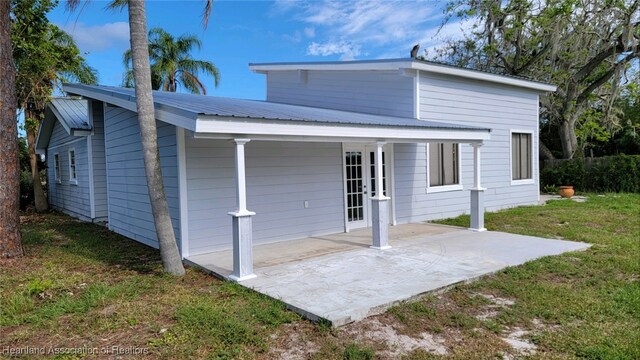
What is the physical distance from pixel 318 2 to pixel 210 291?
32.9 ft

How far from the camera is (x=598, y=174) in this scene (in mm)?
16156

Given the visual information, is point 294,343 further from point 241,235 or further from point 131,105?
point 131,105

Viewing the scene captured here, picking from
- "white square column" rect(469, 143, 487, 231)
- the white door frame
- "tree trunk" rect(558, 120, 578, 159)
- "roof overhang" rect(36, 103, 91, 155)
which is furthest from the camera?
"tree trunk" rect(558, 120, 578, 159)

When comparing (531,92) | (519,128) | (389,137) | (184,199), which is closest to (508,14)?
(531,92)

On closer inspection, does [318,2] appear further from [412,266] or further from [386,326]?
[386,326]

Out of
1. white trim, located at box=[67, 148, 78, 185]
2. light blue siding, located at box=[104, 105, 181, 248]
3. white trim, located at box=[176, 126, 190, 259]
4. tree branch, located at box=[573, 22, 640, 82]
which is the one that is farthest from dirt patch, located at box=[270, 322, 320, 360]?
tree branch, located at box=[573, 22, 640, 82]

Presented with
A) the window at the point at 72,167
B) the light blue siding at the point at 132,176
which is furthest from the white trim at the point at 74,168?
the light blue siding at the point at 132,176

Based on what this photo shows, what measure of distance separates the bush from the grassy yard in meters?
11.1

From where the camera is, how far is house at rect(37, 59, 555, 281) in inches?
255

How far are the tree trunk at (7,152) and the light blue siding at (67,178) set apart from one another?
5107 mm

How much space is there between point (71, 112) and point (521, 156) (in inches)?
516

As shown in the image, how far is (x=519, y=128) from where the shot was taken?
1223 cm

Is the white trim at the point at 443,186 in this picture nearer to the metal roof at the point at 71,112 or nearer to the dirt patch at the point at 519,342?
the dirt patch at the point at 519,342

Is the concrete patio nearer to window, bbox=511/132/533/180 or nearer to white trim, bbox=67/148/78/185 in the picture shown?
window, bbox=511/132/533/180
